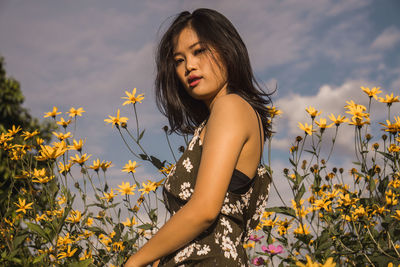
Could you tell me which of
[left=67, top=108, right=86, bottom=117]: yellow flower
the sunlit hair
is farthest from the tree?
the sunlit hair

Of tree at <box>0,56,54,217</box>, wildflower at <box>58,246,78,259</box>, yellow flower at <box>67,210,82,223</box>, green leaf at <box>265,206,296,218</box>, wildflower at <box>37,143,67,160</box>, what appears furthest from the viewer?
tree at <box>0,56,54,217</box>

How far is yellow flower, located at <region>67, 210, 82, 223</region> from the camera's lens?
2.51m

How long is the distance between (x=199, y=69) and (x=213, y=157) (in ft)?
1.89

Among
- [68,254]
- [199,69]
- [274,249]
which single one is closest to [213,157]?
[199,69]

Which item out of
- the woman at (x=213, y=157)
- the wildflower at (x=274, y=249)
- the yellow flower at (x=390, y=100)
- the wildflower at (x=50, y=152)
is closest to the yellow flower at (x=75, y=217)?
the wildflower at (x=50, y=152)

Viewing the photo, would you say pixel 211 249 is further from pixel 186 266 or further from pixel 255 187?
pixel 255 187

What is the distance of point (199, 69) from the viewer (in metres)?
1.65

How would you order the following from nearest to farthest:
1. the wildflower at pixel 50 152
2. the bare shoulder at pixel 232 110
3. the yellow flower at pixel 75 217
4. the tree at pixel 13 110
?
the bare shoulder at pixel 232 110
the wildflower at pixel 50 152
the yellow flower at pixel 75 217
the tree at pixel 13 110

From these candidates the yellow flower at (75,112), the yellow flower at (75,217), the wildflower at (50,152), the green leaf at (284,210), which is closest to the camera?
the green leaf at (284,210)

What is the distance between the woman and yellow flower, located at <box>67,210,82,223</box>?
1.09 metres

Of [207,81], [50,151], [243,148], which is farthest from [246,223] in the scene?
[50,151]

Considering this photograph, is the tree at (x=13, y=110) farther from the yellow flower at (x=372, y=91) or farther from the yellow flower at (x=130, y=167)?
the yellow flower at (x=372, y=91)

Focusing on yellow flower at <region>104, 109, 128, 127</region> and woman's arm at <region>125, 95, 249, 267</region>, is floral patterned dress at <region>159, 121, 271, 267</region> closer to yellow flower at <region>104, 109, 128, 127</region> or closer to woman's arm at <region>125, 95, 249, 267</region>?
woman's arm at <region>125, 95, 249, 267</region>

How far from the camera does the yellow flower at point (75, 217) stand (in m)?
2.51
